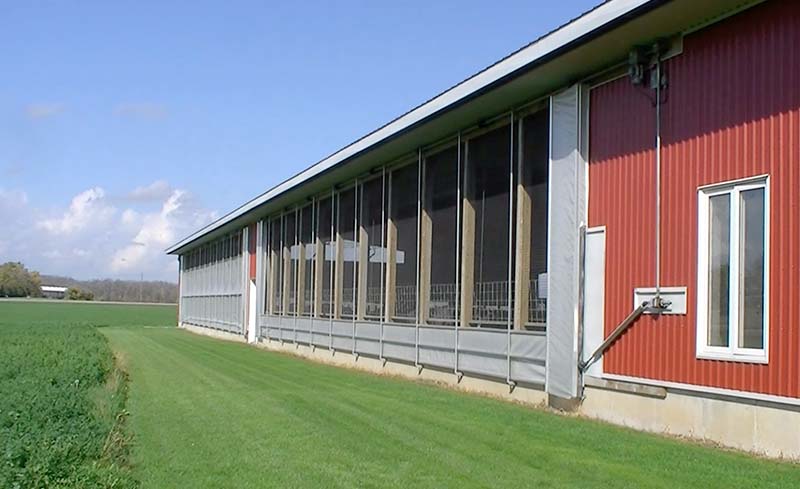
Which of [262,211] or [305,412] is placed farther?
[262,211]

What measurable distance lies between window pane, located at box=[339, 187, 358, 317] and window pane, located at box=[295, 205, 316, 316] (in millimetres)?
3085

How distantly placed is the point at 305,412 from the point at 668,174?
5671 millimetres

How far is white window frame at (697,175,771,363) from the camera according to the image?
973cm

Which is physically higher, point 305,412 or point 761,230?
point 761,230

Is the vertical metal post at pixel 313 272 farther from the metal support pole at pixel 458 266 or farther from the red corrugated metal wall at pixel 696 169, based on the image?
the red corrugated metal wall at pixel 696 169

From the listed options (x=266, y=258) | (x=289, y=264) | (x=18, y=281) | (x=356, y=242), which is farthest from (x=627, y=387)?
(x=18, y=281)

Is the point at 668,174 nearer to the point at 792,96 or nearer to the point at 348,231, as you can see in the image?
the point at 792,96

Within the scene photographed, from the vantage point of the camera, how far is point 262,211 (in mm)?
32875

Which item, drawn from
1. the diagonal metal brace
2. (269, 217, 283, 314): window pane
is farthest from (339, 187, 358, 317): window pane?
the diagonal metal brace

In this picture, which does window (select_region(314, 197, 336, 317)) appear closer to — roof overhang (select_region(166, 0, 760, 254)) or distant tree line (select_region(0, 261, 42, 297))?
roof overhang (select_region(166, 0, 760, 254))

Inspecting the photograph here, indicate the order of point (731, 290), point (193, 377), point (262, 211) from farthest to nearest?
point (262, 211) → point (193, 377) → point (731, 290)

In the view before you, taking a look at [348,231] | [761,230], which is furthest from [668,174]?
[348,231]

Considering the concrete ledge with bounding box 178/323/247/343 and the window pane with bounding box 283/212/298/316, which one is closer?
the window pane with bounding box 283/212/298/316

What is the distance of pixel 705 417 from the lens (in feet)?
34.2
